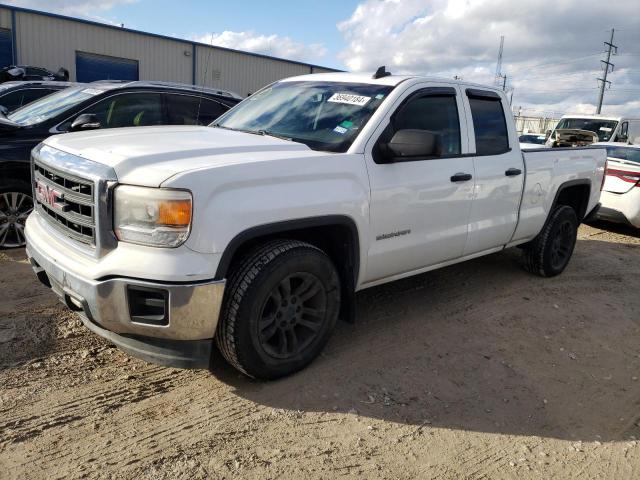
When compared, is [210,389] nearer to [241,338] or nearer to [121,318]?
[241,338]

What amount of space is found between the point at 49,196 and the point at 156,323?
1190 millimetres

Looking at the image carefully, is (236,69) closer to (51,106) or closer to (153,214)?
(51,106)

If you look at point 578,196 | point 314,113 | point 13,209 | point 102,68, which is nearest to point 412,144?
point 314,113

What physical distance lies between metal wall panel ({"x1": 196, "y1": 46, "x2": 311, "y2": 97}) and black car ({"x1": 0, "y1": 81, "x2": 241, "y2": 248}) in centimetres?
1789

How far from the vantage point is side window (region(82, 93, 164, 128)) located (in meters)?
5.87

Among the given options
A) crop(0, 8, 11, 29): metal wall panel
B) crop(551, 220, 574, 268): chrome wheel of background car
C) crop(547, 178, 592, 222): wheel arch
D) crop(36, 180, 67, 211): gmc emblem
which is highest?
crop(0, 8, 11, 29): metal wall panel

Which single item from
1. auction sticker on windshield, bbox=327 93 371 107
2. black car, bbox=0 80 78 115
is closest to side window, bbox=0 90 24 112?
black car, bbox=0 80 78 115

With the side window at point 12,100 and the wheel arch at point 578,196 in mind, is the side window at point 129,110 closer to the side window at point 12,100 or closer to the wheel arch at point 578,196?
the side window at point 12,100

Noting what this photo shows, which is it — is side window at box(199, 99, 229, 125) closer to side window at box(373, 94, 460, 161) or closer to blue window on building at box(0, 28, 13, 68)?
side window at box(373, 94, 460, 161)

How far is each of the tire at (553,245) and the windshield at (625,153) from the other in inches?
162

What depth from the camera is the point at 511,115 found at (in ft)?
16.5

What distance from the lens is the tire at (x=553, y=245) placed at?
5742mm

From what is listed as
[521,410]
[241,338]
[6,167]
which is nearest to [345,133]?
[241,338]

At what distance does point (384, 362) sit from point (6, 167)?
409cm
